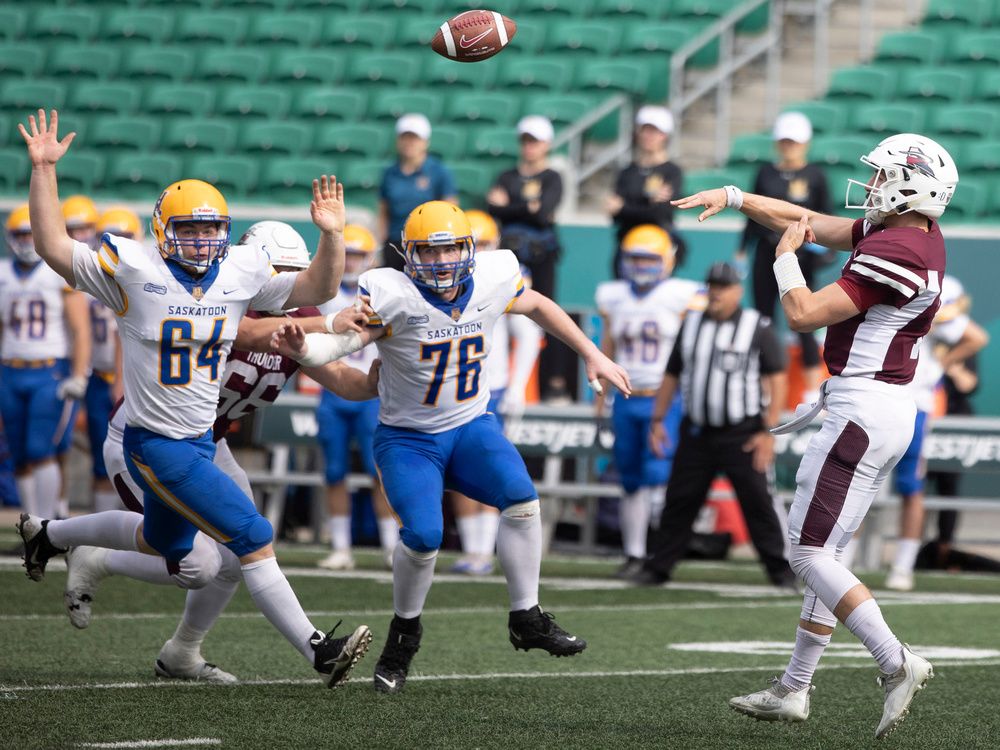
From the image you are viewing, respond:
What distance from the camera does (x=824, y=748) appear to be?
4.25 metres

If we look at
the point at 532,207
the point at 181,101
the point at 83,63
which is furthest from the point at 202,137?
the point at 532,207

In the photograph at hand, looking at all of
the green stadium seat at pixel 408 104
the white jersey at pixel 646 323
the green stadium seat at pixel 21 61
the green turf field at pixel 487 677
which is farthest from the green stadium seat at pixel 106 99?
the green turf field at pixel 487 677

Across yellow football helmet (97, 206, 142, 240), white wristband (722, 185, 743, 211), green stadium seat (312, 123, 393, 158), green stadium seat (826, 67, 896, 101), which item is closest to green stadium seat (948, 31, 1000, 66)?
green stadium seat (826, 67, 896, 101)

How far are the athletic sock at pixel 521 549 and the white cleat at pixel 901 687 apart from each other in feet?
4.11

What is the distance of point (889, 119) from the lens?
1251cm

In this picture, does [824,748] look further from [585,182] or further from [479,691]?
[585,182]

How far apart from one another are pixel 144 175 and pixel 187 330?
907 cm

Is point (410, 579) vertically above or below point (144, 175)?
below

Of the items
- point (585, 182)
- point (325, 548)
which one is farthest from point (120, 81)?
point (325, 548)

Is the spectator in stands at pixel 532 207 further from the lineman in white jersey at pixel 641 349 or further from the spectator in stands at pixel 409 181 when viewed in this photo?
the lineman in white jersey at pixel 641 349

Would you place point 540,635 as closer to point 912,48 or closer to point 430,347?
point 430,347

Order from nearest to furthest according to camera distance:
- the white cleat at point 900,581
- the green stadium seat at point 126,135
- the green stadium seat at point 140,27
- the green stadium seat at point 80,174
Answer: the white cleat at point 900,581, the green stadium seat at point 80,174, the green stadium seat at point 126,135, the green stadium seat at point 140,27

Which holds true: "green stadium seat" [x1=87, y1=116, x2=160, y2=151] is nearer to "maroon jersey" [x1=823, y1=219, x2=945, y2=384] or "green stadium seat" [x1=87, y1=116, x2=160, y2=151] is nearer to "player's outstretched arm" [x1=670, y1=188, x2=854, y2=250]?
"player's outstretched arm" [x1=670, y1=188, x2=854, y2=250]

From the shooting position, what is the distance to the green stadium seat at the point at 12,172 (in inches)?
539
